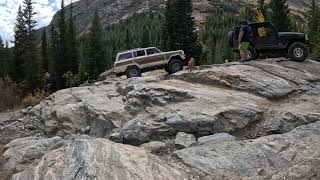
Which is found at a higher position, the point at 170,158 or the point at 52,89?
the point at 170,158

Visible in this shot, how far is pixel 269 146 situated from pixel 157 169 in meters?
3.33

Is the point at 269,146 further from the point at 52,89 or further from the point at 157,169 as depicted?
the point at 52,89

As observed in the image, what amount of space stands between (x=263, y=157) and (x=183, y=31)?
36.5m

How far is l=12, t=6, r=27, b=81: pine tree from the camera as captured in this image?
59.3 metres

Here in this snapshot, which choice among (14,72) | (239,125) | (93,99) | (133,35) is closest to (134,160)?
(239,125)

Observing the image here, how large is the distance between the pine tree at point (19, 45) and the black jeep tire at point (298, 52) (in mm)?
44087

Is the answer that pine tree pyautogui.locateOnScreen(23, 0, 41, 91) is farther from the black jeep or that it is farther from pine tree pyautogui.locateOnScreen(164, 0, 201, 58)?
the black jeep

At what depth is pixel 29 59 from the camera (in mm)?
56312

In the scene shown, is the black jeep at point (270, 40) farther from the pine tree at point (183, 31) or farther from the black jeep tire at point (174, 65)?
the pine tree at point (183, 31)

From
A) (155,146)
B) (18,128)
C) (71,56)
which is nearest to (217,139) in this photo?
(155,146)

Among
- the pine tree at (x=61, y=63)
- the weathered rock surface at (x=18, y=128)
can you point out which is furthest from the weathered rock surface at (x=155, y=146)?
the pine tree at (x=61, y=63)

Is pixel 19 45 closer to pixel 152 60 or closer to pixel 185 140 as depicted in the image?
pixel 152 60

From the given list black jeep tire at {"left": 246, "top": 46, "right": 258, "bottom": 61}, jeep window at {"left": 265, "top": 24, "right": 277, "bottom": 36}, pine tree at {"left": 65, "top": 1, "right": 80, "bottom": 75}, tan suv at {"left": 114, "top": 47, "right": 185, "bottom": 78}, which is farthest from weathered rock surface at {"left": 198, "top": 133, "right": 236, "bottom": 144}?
pine tree at {"left": 65, "top": 1, "right": 80, "bottom": 75}

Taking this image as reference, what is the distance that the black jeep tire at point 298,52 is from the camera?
19844 mm
